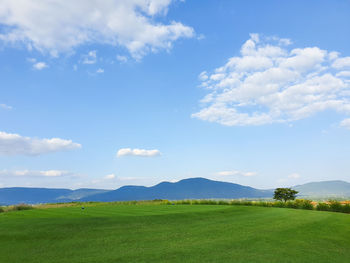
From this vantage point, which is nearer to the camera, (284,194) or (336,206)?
(336,206)

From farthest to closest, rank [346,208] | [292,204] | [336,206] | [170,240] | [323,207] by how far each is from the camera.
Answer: [292,204] < [323,207] < [336,206] < [346,208] < [170,240]

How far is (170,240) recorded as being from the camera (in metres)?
14.5

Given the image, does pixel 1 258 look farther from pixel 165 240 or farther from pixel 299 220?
pixel 299 220

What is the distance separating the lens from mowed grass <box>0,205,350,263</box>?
1170 cm

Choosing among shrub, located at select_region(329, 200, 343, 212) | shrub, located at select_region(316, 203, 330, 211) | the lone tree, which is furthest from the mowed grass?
the lone tree

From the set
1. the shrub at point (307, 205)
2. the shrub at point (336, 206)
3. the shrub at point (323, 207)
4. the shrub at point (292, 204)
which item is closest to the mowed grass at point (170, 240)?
the shrub at point (336, 206)

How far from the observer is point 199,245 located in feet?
44.1

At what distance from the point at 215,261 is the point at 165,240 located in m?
4.20

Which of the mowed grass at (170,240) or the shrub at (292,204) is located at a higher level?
the shrub at (292,204)

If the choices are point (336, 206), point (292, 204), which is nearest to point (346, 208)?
point (336, 206)

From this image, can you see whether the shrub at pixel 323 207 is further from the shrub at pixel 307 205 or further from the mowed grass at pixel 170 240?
the mowed grass at pixel 170 240

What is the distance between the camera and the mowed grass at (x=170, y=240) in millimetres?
11703

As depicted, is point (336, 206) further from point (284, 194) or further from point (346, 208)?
point (284, 194)

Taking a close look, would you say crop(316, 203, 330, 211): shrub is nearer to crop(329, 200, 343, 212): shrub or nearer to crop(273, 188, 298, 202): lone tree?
crop(329, 200, 343, 212): shrub
